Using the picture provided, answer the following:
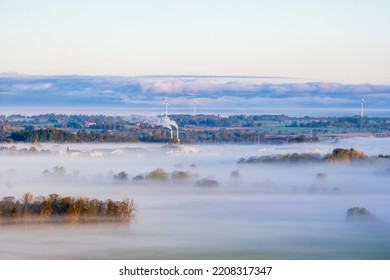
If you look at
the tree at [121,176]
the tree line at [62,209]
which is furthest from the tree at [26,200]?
the tree at [121,176]

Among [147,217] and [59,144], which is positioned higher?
[59,144]

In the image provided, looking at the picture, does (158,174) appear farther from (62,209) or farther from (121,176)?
(62,209)

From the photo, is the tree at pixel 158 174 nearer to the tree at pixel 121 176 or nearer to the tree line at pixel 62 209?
the tree at pixel 121 176

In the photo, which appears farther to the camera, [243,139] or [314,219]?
[243,139]

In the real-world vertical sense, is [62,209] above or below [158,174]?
below

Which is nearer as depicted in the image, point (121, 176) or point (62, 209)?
point (62, 209)

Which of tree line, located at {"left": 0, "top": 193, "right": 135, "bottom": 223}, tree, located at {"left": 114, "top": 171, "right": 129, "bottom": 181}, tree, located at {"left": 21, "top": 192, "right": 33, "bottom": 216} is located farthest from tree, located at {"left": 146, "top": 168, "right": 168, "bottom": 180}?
tree, located at {"left": 21, "top": 192, "right": 33, "bottom": 216}

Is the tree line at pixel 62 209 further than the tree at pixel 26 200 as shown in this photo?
No

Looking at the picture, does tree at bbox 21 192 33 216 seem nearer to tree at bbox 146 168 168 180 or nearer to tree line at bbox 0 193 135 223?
tree line at bbox 0 193 135 223

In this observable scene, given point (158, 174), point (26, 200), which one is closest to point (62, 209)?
point (26, 200)
